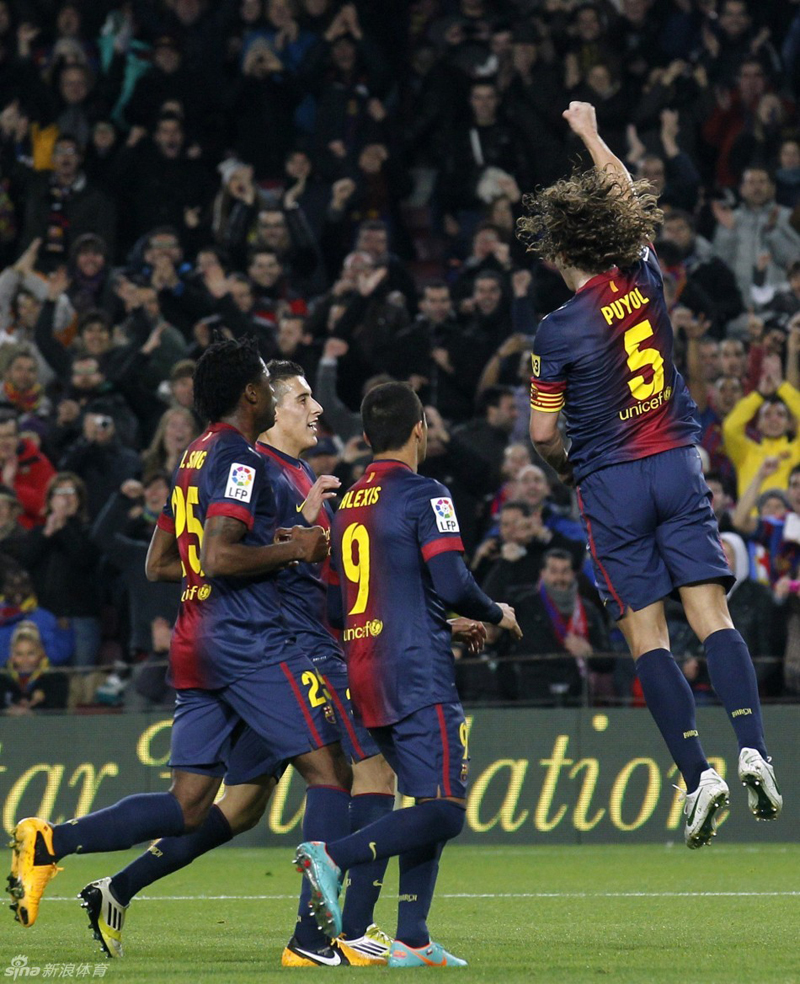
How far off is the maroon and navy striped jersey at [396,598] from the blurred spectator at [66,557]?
24.7ft

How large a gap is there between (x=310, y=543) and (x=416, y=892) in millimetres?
1304

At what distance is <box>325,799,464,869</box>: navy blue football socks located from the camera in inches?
235

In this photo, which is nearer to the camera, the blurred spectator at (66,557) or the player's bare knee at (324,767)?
the player's bare knee at (324,767)

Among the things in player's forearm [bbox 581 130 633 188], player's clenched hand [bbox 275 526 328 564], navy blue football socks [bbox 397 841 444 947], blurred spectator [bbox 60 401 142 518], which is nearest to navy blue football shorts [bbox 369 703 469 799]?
navy blue football socks [bbox 397 841 444 947]

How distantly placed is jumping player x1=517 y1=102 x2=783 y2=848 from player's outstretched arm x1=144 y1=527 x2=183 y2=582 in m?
1.51

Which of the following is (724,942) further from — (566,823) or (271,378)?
(566,823)

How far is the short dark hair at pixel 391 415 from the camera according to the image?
653 cm

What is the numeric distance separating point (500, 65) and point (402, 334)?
14.1 feet

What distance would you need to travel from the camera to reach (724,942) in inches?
258

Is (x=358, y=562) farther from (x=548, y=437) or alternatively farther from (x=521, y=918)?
(x=521, y=918)

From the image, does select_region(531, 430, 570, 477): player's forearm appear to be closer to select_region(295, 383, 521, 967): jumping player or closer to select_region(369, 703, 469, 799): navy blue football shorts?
select_region(295, 383, 521, 967): jumping player

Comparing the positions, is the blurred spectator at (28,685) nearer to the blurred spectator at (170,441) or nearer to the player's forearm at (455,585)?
the blurred spectator at (170,441)

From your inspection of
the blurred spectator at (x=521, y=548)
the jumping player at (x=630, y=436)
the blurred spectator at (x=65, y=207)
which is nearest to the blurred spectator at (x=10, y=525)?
the blurred spectator at (x=521, y=548)
